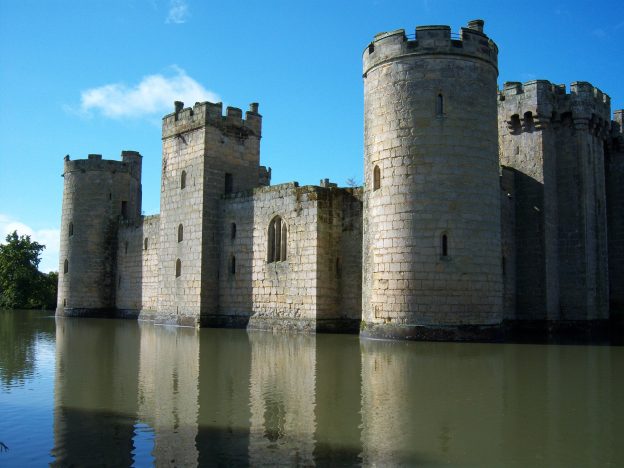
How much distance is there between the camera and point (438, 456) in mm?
6633

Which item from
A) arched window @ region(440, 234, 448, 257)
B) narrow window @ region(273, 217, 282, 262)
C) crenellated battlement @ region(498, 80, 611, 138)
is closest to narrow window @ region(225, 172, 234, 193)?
narrow window @ region(273, 217, 282, 262)

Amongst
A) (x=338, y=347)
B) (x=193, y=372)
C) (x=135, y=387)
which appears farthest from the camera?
(x=338, y=347)

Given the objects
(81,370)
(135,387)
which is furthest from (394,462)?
(81,370)

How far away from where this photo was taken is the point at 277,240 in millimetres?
24594

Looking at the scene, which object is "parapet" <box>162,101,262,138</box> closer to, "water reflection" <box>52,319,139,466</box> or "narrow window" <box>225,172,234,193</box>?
"narrow window" <box>225,172,234,193</box>

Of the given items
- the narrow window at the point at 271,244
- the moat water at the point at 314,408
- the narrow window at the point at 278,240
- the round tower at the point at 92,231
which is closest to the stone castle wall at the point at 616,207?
the moat water at the point at 314,408

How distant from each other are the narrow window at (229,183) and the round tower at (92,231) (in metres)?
11.3

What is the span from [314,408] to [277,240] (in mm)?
15830

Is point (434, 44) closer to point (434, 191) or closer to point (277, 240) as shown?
point (434, 191)

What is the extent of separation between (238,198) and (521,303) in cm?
1188

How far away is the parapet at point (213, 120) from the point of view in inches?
1064

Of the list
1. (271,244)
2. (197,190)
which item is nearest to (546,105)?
(271,244)

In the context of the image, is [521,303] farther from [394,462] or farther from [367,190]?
[394,462]

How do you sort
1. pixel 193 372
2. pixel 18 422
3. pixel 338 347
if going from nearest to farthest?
1. pixel 18 422
2. pixel 193 372
3. pixel 338 347
